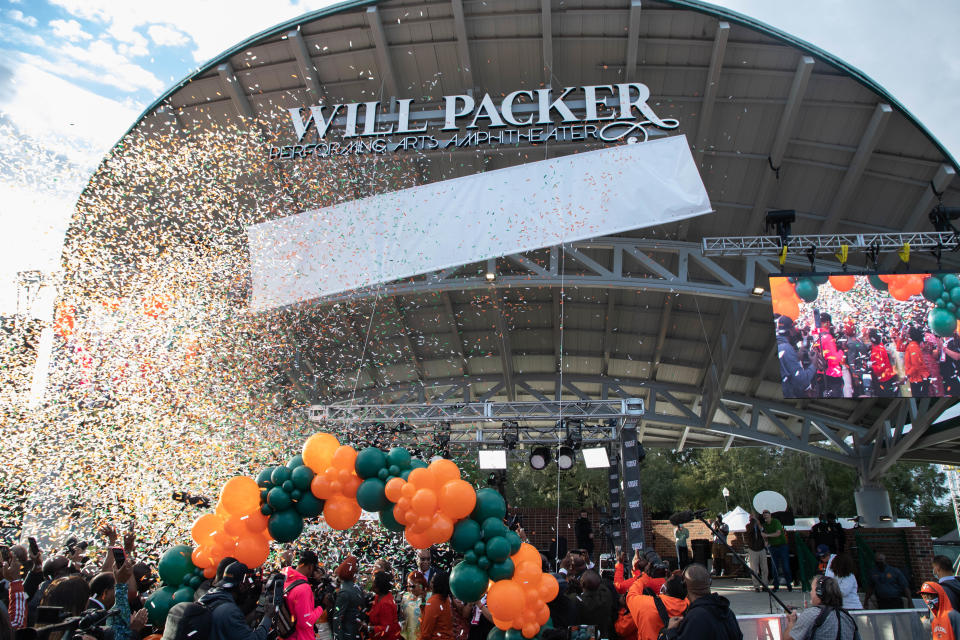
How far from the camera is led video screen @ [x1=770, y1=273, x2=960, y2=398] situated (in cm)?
1005

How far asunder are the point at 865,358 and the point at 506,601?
854 centimetres

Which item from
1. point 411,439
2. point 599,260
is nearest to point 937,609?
point 599,260

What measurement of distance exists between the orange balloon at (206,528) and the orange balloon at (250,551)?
190 millimetres

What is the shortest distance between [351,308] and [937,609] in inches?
439

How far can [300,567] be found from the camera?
462 centimetres

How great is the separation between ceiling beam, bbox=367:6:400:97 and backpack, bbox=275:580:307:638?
8.49 metres

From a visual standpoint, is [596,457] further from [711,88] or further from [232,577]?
[232,577]

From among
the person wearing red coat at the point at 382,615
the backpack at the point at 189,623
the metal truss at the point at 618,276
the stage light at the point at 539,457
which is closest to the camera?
the backpack at the point at 189,623

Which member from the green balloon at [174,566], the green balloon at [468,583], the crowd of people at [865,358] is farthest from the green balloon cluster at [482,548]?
the crowd of people at [865,358]

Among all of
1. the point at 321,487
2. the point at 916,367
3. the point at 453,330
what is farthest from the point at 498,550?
the point at 453,330

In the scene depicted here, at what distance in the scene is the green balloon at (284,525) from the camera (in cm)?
466

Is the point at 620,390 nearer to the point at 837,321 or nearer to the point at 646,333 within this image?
the point at 646,333

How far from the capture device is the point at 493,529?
449 centimetres

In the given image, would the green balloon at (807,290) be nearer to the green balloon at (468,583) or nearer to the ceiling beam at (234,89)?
the green balloon at (468,583)
